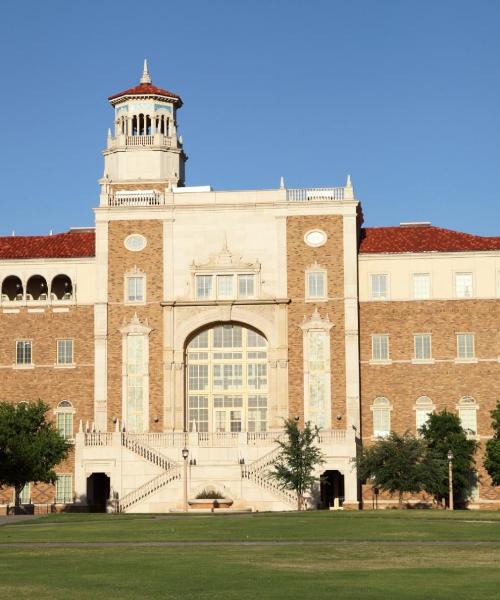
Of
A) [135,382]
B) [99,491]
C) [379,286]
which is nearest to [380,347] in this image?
[379,286]

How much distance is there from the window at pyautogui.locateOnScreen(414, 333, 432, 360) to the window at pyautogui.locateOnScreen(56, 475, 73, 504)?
22.1m

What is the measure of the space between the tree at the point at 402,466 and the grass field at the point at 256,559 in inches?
618

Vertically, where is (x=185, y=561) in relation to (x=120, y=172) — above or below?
below

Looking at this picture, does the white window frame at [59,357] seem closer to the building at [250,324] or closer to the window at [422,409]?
the building at [250,324]

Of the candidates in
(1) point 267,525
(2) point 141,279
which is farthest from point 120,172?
(1) point 267,525

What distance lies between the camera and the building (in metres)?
83.2

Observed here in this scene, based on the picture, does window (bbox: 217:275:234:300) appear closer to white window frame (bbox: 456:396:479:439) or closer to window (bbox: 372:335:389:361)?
window (bbox: 372:335:389:361)

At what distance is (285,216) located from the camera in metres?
85.0

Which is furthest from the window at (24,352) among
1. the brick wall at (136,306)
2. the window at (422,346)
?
the window at (422,346)

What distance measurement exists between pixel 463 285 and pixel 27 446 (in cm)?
2837

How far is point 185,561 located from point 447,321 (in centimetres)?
5137

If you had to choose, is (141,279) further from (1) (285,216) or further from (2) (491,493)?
(2) (491,493)

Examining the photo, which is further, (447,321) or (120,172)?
(120,172)

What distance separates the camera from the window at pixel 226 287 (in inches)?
3349
